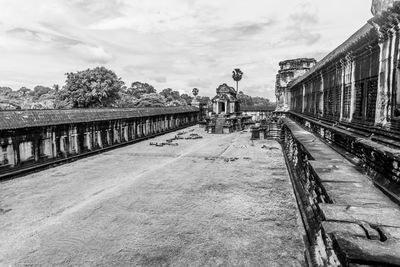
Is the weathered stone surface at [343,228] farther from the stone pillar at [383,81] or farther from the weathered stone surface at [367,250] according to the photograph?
the stone pillar at [383,81]

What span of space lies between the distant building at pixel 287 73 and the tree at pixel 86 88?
2249cm

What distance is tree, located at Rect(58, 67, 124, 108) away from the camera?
35.3m

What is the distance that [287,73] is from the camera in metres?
28.5

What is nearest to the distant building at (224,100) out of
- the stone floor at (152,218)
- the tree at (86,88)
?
the tree at (86,88)

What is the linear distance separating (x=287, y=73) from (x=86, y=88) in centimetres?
2563

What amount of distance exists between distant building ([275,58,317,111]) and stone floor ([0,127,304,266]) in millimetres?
17107

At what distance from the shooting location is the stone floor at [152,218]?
513 cm

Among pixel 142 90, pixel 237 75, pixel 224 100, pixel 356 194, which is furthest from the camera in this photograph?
pixel 142 90

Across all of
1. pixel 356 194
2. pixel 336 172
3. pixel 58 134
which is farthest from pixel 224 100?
pixel 356 194

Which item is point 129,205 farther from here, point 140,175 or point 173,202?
point 140,175

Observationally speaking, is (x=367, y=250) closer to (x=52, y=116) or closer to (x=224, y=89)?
(x=52, y=116)

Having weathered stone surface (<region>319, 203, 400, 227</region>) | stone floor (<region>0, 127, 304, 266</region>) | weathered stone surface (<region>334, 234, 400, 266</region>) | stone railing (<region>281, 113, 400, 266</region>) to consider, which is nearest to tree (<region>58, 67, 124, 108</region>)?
stone floor (<region>0, 127, 304, 266</region>)

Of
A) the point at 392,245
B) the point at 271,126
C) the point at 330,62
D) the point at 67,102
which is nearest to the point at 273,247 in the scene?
the point at 392,245

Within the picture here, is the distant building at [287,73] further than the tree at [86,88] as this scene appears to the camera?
No
